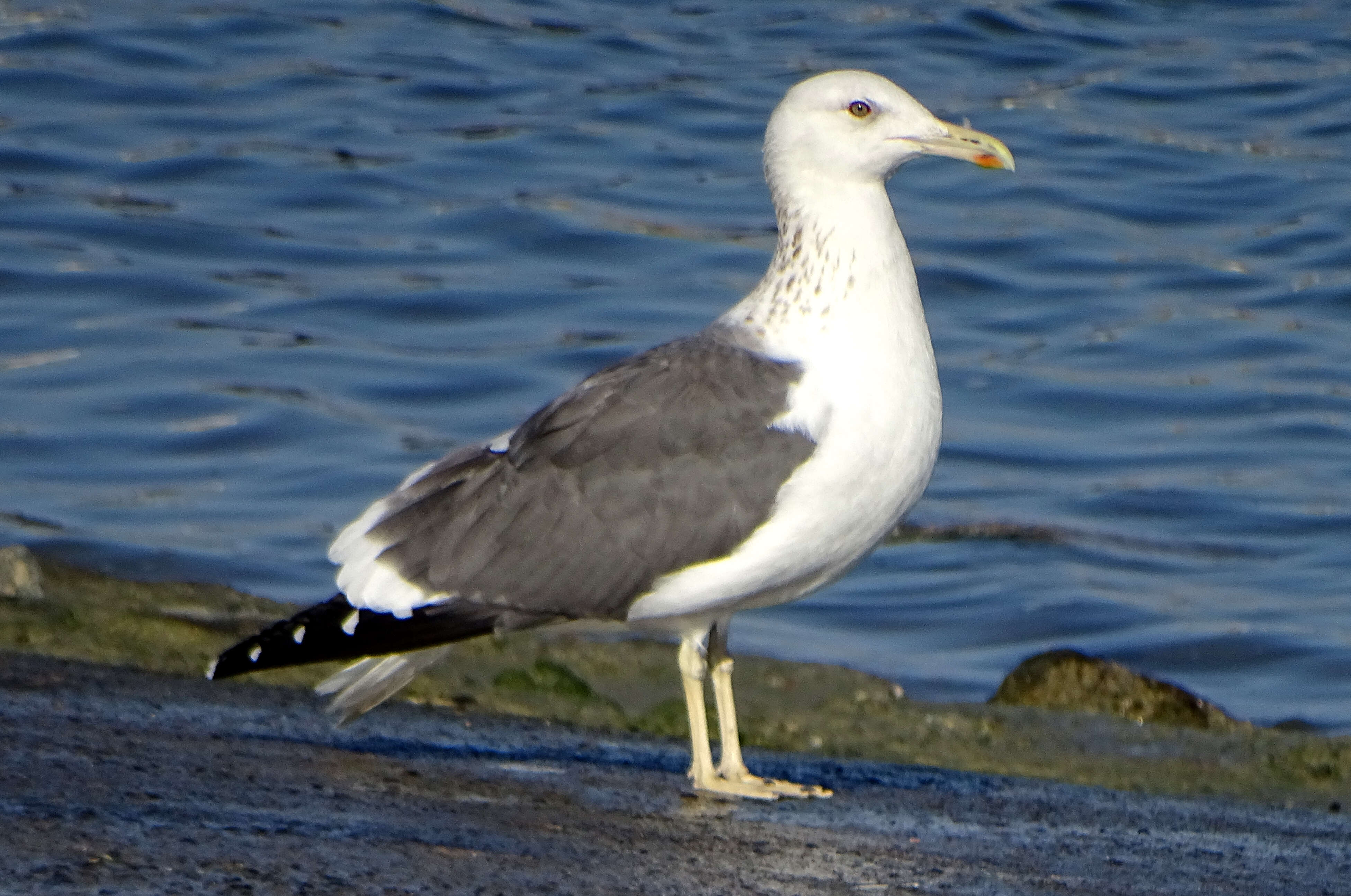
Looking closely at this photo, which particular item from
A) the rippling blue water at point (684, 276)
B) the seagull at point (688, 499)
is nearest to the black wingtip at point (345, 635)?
Result: the seagull at point (688, 499)

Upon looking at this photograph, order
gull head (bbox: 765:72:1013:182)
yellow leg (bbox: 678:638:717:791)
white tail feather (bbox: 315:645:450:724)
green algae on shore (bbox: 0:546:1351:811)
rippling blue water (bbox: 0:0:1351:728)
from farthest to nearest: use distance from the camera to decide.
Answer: rippling blue water (bbox: 0:0:1351:728)
green algae on shore (bbox: 0:546:1351:811)
gull head (bbox: 765:72:1013:182)
white tail feather (bbox: 315:645:450:724)
yellow leg (bbox: 678:638:717:791)

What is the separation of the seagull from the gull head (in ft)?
0.57

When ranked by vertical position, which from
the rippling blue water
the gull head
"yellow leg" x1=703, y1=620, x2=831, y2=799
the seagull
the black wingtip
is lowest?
the rippling blue water

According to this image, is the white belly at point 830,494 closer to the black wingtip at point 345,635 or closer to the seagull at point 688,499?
the seagull at point 688,499

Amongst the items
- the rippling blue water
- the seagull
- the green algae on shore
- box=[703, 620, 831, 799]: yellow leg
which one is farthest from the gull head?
the rippling blue water

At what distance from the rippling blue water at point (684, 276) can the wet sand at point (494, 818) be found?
3190 millimetres

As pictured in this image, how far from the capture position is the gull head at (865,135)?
5801 millimetres

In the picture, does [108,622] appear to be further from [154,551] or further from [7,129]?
[7,129]

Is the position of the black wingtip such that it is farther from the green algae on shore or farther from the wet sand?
the green algae on shore

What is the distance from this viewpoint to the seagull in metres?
5.21

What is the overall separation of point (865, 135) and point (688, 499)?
1.17 metres

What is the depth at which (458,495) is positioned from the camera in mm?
5586

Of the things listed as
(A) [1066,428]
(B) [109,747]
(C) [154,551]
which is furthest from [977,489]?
(B) [109,747]

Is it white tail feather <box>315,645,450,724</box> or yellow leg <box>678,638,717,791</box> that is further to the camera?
white tail feather <box>315,645,450,724</box>
